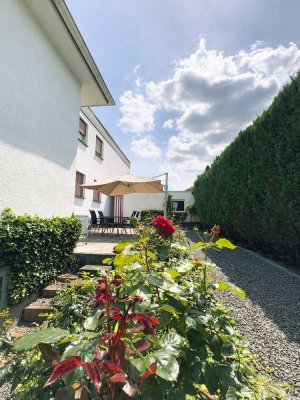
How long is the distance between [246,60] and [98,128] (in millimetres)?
8723

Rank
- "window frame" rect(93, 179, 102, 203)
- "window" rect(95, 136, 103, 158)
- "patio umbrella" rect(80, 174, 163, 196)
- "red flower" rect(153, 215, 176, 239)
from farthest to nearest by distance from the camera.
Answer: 1. "window" rect(95, 136, 103, 158)
2. "window frame" rect(93, 179, 102, 203)
3. "patio umbrella" rect(80, 174, 163, 196)
4. "red flower" rect(153, 215, 176, 239)

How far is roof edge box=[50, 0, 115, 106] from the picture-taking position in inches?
218

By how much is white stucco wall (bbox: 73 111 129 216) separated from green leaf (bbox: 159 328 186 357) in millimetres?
9833

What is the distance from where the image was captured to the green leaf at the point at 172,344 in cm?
90

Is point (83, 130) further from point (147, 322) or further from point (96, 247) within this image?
point (147, 322)

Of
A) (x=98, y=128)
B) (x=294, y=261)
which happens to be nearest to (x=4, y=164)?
(x=294, y=261)

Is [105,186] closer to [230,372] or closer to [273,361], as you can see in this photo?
[273,361]

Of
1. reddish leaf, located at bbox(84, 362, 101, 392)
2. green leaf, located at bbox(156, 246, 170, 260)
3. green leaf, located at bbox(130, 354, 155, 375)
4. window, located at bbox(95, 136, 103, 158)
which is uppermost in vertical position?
window, located at bbox(95, 136, 103, 158)

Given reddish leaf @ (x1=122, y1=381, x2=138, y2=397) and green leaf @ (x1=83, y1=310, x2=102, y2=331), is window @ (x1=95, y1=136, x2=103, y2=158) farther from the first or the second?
reddish leaf @ (x1=122, y1=381, x2=138, y2=397)

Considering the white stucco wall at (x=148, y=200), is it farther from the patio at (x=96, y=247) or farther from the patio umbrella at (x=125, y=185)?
the patio at (x=96, y=247)

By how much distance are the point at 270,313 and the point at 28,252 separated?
146 inches

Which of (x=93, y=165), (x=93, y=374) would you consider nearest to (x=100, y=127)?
(x=93, y=165)

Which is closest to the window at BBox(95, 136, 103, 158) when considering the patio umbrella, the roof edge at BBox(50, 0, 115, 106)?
the patio umbrella

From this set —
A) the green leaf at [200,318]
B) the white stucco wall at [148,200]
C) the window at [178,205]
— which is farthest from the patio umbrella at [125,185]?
the window at [178,205]
